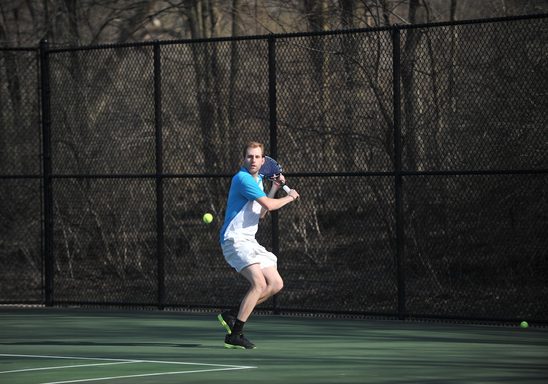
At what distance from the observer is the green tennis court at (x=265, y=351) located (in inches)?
364

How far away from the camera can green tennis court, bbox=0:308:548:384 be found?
9234 millimetres

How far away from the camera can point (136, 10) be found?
2108 cm

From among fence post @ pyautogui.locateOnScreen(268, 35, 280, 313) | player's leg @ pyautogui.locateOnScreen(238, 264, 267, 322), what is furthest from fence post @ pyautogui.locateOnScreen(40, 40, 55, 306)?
player's leg @ pyautogui.locateOnScreen(238, 264, 267, 322)

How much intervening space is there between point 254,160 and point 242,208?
1.39 ft

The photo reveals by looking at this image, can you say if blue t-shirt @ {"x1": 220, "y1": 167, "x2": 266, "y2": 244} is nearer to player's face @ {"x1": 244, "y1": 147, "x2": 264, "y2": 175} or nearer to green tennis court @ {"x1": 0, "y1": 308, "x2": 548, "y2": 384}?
player's face @ {"x1": 244, "y1": 147, "x2": 264, "y2": 175}

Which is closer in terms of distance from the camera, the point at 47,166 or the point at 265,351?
the point at 265,351

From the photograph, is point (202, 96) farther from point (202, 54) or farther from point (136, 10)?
point (136, 10)

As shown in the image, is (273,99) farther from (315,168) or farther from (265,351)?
(265,351)

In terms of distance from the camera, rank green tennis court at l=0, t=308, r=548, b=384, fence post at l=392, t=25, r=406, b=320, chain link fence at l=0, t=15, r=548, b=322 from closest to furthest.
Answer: green tennis court at l=0, t=308, r=548, b=384 → fence post at l=392, t=25, r=406, b=320 → chain link fence at l=0, t=15, r=548, b=322

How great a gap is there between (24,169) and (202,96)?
126 inches

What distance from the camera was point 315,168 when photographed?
15.3 m

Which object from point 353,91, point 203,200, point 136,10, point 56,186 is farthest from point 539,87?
point 136,10

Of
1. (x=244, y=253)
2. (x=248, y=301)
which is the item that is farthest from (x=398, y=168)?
(x=248, y=301)

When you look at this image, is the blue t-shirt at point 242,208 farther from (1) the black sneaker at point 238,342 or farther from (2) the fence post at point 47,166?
(2) the fence post at point 47,166
